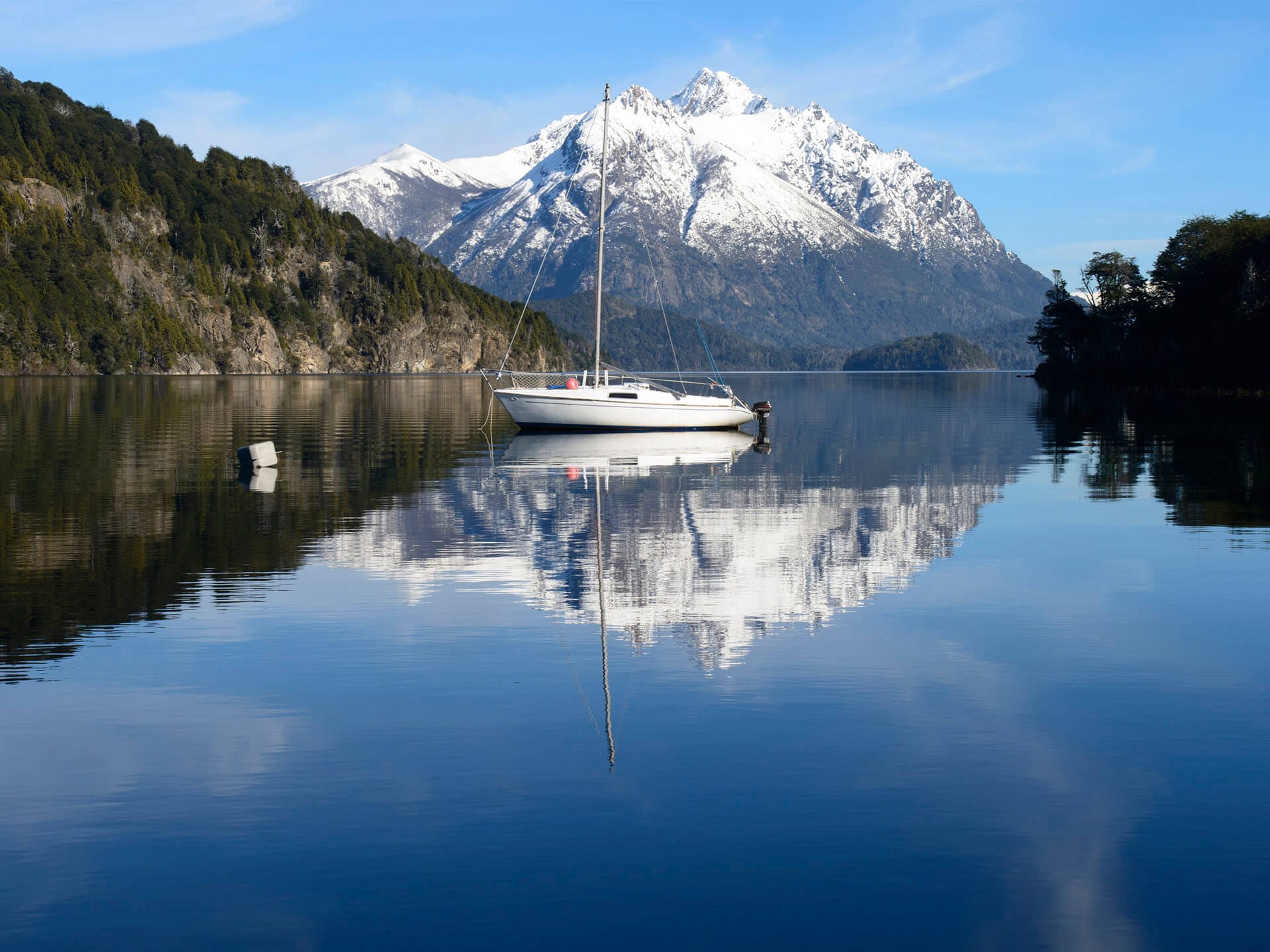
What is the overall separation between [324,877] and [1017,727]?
27.8 ft

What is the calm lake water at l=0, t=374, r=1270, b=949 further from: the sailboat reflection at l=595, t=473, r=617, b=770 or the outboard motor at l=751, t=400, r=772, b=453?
the outboard motor at l=751, t=400, r=772, b=453

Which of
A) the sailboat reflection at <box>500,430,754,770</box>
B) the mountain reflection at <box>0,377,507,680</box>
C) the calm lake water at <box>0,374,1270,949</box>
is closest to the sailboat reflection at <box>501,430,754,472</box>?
the sailboat reflection at <box>500,430,754,770</box>

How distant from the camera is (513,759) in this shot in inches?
563

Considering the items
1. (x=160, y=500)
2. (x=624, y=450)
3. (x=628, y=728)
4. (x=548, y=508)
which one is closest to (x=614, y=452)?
(x=624, y=450)

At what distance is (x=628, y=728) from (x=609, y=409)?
2353 inches

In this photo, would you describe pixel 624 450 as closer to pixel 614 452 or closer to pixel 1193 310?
pixel 614 452

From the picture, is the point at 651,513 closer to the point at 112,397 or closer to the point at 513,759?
the point at 513,759

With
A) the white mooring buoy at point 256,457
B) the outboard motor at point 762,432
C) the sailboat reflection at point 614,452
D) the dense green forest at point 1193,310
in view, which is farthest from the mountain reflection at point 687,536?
the dense green forest at point 1193,310

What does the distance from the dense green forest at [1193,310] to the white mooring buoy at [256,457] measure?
10750 cm

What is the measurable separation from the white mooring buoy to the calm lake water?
412 inches

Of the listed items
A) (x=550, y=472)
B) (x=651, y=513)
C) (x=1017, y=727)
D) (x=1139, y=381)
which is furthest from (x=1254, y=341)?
(x=1017, y=727)

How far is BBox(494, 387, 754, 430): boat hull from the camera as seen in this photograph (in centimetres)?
7488

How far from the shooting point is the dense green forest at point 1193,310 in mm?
129375

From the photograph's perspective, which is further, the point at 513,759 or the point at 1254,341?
the point at 1254,341
